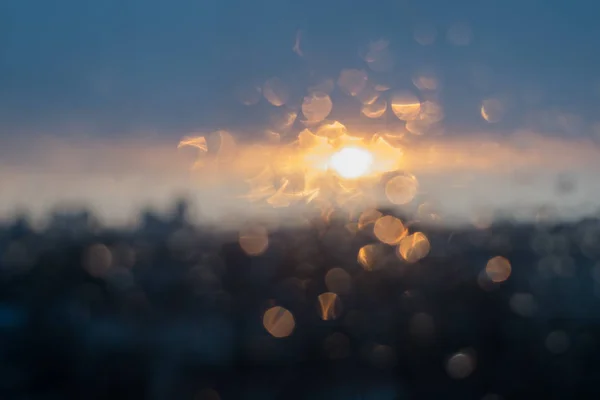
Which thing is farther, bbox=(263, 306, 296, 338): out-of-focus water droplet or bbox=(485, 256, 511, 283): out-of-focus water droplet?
→ bbox=(485, 256, 511, 283): out-of-focus water droplet

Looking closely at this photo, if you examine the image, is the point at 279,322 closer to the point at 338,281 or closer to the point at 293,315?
the point at 293,315

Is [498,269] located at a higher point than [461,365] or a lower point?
higher

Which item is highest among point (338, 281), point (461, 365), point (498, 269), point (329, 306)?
point (498, 269)

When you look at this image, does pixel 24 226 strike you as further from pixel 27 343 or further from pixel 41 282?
pixel 27 343

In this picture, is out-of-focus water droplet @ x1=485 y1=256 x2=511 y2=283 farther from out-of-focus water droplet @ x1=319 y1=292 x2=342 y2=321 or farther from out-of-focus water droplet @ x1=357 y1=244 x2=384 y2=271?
out-of-focus water droplet @ x1=319 y1=292 x2=342 y2=321

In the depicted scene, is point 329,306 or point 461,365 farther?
point 329,306

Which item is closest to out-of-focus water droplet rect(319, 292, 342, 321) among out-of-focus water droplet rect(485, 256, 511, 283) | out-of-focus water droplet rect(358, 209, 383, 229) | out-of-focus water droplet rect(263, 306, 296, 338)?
out-of-focus water droplet rect(263, 306, 296, 338)

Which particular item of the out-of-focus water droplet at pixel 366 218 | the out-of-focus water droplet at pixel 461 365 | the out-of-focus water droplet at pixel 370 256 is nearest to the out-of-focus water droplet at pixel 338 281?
the out-of-focus water droplet at pixel 370 256

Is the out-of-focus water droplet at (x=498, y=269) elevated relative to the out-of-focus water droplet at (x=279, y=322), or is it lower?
elevated

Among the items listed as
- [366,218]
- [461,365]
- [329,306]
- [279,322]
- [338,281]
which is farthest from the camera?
[366,218]

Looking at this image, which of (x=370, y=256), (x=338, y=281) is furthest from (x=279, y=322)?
(x=370, y=256)

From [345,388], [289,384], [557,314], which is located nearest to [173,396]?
[289,384]

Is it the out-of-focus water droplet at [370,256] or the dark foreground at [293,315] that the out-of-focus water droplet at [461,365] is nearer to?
the dark foreground at [293,315]
